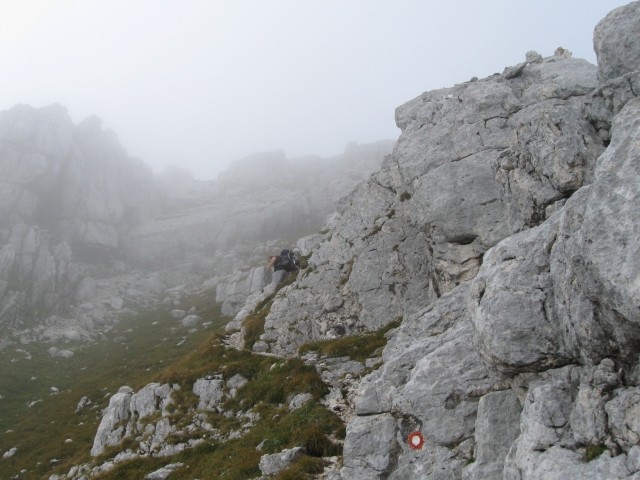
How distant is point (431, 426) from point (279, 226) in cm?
12563

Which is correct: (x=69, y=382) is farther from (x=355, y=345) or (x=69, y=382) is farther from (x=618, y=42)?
(x=618, y=42)

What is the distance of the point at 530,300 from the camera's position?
38.6ft

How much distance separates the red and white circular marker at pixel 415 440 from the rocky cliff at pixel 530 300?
0.49ft

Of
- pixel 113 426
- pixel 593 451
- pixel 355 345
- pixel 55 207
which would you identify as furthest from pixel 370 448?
pixel 55 207

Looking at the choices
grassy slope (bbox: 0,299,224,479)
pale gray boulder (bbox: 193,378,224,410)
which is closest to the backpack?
grassy slope (bbox: 0,299,224,479)

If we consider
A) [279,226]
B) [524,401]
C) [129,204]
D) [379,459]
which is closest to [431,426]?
[379,459]

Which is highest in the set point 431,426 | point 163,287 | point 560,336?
point 560,336

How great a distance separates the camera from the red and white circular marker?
15117 millimetres

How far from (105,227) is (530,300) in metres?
127

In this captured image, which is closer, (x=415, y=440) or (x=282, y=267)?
(x=415, y=440)

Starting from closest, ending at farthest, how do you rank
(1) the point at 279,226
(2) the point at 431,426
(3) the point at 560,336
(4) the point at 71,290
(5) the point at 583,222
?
1. (5) the point at 583,222
2. (3) the point at 560,336
3. (2) the point at 431,426
4. (4) the point at 71,290
5. (1) the point at 279,226

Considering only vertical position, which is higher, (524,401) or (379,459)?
(524,401)

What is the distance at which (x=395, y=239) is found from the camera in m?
36.1

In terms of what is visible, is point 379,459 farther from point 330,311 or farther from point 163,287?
point 163,287
